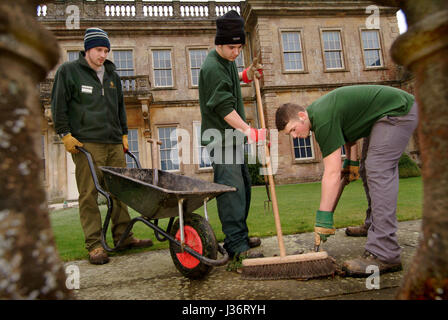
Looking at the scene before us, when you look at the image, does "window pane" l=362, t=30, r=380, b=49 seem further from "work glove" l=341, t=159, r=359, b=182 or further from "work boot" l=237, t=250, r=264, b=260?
"work boot" l=237, t=250, r=264, b=260

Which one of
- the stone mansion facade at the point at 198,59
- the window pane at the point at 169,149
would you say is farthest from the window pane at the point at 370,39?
the window pane at the point at 169,149

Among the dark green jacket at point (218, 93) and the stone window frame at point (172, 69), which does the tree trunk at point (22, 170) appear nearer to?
the dark green jacket at point (218, 93)

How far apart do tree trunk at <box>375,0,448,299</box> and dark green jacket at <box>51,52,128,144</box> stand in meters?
2.80

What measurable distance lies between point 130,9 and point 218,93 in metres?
14.3

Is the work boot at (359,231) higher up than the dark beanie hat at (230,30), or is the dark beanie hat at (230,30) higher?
the dark beanie hat at (230,30)

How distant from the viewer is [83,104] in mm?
2980

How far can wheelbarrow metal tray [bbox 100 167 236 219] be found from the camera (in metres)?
1.87

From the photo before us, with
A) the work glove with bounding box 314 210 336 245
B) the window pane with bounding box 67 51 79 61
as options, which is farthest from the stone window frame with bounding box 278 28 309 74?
the work glove with bounding box 314 210 336 245

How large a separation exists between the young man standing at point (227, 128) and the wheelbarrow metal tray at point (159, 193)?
0.27 m

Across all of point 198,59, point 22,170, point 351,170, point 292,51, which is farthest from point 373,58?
point 22,170

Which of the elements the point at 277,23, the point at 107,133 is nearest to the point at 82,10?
the point at 277,23

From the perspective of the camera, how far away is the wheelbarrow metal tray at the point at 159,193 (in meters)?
1.87

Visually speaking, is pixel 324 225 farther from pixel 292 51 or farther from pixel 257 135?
pixel 292 51

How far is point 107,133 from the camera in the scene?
307 cm
